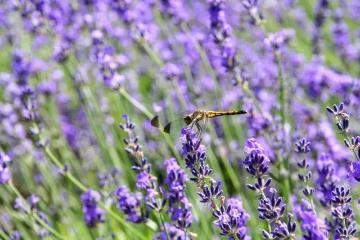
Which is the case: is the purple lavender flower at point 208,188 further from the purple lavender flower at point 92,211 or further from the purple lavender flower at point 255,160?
the purple lavender flower at point 92,211

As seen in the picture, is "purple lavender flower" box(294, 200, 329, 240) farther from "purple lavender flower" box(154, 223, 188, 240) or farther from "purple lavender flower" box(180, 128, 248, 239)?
"purple lavender flower" box(154, 223, 188, 240)

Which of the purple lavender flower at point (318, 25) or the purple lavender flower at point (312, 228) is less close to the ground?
the purple lavender flower at point (318, 25)

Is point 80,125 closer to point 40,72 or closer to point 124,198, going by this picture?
point 40,72

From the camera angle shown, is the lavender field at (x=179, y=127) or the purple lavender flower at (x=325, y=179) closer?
the lavender field at (x=179, y=127)

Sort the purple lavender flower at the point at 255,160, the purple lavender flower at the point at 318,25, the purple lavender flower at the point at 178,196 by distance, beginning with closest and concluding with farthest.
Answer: the purple lavender flower at the point at 255,160
the purple lavender flower at the point at 178,196
the purple lavender flower at the point at 318,25

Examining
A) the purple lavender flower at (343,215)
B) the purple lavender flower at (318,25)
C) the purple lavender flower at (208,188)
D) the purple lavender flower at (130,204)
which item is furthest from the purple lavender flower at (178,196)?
the purple lavender flower at (318,25)

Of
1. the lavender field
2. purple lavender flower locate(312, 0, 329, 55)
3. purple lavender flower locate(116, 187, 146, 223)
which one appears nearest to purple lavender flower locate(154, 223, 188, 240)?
the lavender field

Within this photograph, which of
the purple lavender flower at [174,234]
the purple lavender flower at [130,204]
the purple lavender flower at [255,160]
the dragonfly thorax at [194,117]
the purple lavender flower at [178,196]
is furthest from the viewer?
the purple lavender flower at [130,204]

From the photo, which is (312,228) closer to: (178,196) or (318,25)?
(178,196)

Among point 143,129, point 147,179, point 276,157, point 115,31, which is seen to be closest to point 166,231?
point 147,179
